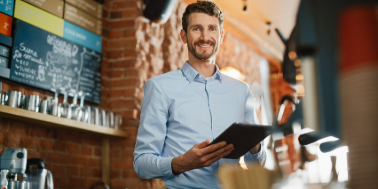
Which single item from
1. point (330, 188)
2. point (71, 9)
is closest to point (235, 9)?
point (71, 9)

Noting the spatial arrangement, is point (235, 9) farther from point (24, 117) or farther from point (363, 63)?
point (363, 63)

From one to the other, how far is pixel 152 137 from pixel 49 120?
124 cm

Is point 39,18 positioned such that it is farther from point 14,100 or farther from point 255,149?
point 255,149

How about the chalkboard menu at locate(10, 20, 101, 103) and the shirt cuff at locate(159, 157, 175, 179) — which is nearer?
the shirt cuff at locate(159, 157, 175, 179)

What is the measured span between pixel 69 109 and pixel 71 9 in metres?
0.92

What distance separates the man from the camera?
134 cm

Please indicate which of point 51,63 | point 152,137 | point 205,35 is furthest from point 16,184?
point 205,35

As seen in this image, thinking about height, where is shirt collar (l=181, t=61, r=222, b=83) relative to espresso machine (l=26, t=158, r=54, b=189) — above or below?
above

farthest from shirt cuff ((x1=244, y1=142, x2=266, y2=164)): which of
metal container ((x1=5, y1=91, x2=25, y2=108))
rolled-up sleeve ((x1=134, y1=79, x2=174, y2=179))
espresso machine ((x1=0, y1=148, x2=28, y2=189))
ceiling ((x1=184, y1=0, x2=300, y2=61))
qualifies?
ceiling ((x1=184, y1=0, x2=300, y2=61))

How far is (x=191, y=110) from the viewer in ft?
4.83

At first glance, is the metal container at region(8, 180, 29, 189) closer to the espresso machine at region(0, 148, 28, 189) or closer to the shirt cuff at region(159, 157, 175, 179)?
the espresso machine at region(0, 148, 28, 189)

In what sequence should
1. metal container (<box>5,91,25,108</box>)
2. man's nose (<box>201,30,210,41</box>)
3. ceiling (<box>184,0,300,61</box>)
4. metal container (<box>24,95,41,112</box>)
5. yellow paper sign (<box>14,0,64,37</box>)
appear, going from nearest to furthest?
man's nose (<box>201,30,210,41</box>) → metal container (<box>5,91,25,108</box>) → metal container (<box>24,95,41,112</box>) → yellow paper sign (<box>14,0,64,37</box>) → ceiling (<box>184,0,300,61</box>)

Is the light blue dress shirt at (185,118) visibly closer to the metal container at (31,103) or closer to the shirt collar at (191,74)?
the shirt collar at (191,74)

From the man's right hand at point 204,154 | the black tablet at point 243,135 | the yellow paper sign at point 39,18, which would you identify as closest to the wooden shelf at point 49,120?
the yellow paper sign at point 39,18
